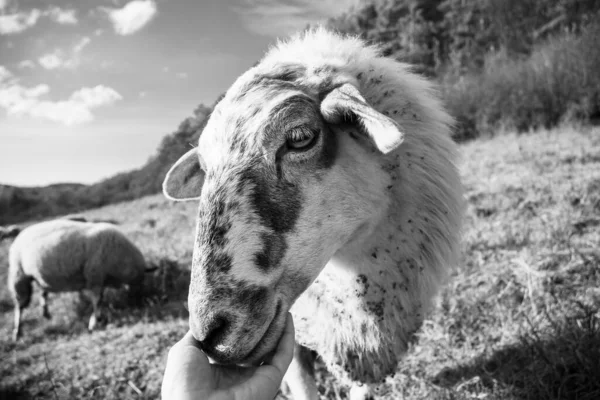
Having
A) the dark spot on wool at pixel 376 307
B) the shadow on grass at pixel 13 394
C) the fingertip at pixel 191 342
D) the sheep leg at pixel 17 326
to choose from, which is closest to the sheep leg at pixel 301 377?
the dark spot on wool at pixel 376 307

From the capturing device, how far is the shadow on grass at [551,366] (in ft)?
5.48

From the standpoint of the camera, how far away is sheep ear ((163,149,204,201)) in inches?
80.6

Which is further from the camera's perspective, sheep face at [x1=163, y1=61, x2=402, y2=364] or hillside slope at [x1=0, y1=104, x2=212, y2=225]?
hillside slope at [x1=0, y1=104, x2=212, y2=225]

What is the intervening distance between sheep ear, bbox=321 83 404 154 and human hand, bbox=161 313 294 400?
781mm

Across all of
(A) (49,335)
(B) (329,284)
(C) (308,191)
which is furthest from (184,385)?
(A) (49,335)

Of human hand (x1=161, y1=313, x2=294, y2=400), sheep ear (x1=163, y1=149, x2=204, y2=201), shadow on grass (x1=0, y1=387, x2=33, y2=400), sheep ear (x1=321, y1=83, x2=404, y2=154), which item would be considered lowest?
shadow on grass (x1=0, y1=387, x2=33, y2=400)

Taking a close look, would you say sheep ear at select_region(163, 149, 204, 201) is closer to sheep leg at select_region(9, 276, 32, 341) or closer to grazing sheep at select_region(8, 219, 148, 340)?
grazing sheep at select_region(8, 219, 148, 340)

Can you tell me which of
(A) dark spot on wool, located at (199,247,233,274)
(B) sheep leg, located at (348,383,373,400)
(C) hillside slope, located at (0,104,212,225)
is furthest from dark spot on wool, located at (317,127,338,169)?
(C) hillside slope, located at (0,104,212,225)

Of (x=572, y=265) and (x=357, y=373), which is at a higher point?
(x=572, y=265)

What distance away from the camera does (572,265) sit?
104 inches

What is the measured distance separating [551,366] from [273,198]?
5.18ft

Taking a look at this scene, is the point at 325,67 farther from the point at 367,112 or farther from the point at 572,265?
the point at 572,265

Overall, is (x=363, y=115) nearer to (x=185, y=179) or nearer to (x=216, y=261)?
(x=216, y=261)

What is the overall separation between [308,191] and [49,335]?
623 cm
